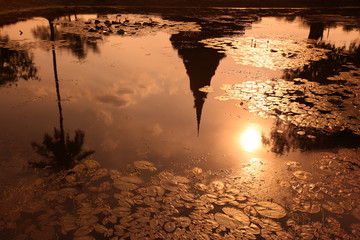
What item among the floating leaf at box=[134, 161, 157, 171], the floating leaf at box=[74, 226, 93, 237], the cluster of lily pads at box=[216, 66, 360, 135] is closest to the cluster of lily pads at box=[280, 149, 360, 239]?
the cluster of lily pads at box=[216, 66, 360, 135]

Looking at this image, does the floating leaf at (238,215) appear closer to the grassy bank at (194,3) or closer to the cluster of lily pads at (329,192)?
the cluster of lily pads at (329,192)

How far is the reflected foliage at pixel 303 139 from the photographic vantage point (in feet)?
21.8

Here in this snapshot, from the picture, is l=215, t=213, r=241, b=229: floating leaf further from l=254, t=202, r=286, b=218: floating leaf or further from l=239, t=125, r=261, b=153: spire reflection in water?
l=239, t=125, r=261, b=153: spire reflection in water

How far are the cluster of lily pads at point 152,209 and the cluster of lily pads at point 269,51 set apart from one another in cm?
895

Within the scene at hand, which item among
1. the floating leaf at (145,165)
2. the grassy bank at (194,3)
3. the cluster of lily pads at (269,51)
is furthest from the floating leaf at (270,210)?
the grassy bank at (194,3)

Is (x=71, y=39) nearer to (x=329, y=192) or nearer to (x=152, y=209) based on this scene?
(x=152, y=209)

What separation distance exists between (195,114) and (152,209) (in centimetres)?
408

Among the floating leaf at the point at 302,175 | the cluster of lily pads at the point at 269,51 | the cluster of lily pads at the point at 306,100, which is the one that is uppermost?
the cluster of lily pads at the point at 269,51

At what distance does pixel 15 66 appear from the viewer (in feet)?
40.3

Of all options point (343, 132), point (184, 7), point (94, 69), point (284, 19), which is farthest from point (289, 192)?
point (184, 7)

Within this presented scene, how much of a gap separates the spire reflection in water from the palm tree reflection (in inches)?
151

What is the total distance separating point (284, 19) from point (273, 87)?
21.3 m

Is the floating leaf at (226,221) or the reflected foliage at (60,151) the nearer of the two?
the floating leaf at (226,221)

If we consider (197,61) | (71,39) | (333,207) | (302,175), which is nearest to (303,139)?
(302,175)
